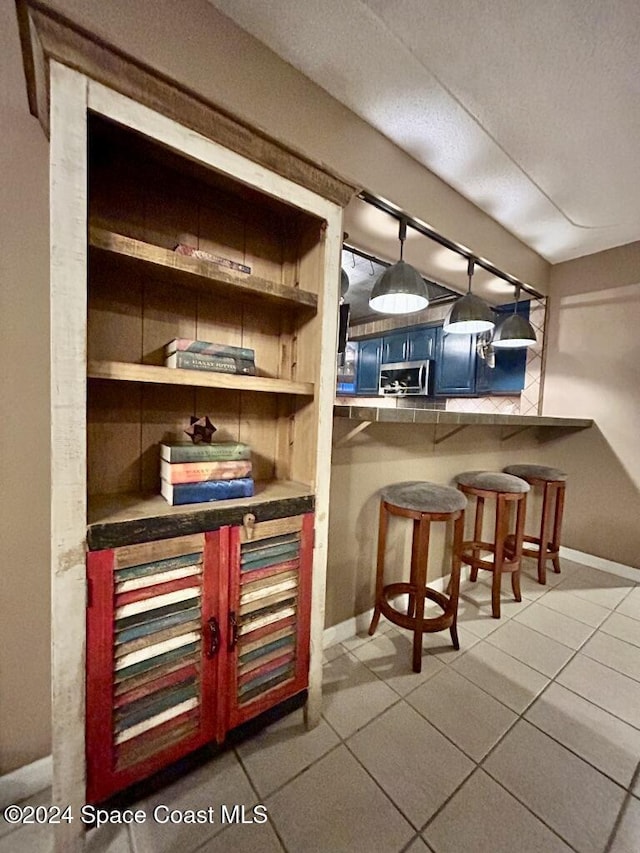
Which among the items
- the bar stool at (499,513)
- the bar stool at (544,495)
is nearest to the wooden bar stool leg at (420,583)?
the bar stool at (499,513)

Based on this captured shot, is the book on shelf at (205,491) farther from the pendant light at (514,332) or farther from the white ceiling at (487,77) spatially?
the pendant light at (514,332)

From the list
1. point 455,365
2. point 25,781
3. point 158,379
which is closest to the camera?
point 158,379

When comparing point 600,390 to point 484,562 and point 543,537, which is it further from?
point 484,562

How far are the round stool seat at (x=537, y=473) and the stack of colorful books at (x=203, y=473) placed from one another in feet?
7.01

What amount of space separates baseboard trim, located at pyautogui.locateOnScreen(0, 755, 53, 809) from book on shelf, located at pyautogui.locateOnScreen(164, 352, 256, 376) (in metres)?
1.21

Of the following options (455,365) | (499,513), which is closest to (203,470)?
(499,513)

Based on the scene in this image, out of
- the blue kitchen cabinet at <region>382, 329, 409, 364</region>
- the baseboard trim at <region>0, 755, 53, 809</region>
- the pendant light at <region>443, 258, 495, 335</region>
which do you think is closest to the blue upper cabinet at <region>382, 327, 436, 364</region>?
the blue kitchen cabinet at <region>382, 329, 409, 364</region>

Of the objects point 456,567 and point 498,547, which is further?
point 498,547

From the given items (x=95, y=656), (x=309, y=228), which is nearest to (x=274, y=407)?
(x=309, y=228)

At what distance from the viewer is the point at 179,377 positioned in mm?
935

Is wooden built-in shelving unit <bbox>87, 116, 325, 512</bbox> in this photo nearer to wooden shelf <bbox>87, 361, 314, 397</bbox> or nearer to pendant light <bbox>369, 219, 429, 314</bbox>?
wooden shelf <bbox>87, 361, 314, 397</bbox>

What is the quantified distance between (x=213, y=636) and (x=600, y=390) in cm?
315

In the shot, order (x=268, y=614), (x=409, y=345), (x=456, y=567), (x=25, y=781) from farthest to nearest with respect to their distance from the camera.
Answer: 1. (x=409, y=345)
2. (x=456, y=567)
3. (x=268, y=614)
4. (x=25, y=781)

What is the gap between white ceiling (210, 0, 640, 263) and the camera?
1.12 m
